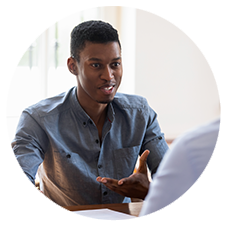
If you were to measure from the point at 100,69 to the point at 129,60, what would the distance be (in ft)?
2.49

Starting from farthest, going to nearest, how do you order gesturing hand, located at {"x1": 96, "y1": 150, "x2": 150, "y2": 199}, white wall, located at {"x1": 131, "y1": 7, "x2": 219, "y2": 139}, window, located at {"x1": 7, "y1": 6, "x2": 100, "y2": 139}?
window, located at {"x1": 7, "y1": 6, "x2": 100, "y2": 139}
white wall, located at {"x1": 131, "y1": 7, "x2": 219, "y2": 139}
gesturing hand, located at {"x1": 96, "y1": 150, "x2": 150, "y2": 199}

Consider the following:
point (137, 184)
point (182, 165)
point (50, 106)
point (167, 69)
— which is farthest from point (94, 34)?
point (167, 69)

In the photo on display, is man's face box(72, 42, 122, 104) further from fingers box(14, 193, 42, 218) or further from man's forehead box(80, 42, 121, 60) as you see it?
fingers box(14, 193, 42, 218)

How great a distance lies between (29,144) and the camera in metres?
0.60

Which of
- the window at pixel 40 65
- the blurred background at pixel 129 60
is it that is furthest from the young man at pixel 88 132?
the window at pixel 40 65

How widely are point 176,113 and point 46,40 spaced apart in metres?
0.80

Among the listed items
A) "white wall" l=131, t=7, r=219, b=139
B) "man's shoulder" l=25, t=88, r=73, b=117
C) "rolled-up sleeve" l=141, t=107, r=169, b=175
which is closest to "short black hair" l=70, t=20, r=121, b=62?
"man's shoulder" l=25, t=88, r=73, b=117

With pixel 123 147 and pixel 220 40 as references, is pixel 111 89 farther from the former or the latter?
pixel 220 40

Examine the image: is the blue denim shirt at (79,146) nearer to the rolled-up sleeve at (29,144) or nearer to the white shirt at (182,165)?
the rolled-up sleeve at (29,144)

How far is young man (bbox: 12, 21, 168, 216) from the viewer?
64 centimetres

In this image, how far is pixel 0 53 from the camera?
0.37 meters

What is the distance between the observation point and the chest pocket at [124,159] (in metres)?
0.69

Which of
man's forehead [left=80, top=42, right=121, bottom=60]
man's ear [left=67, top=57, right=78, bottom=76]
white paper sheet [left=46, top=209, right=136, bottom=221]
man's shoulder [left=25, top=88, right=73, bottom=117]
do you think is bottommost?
white paper sheet [left=46, top=209, right=136, bottom=221]

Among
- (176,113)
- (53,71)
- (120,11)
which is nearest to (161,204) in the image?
(176,113)
